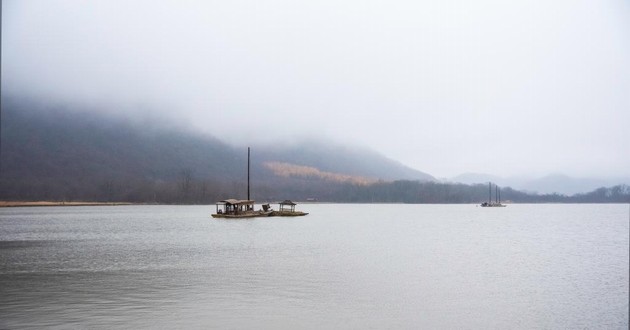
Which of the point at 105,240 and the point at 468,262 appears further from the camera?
the point at 105,240

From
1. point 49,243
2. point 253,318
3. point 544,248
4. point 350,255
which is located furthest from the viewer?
point 49,243

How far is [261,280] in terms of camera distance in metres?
28.8

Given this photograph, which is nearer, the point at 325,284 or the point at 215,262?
the point at 325,284

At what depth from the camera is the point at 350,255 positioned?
41.8 metres

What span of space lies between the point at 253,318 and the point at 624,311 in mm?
15025

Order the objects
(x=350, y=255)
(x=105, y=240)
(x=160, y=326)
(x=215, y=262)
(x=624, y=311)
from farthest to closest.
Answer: (x=105, y=240) < (x=350, y=255) < (x=215, y=262) < (x=624, y=311) < (x=160, y=326)

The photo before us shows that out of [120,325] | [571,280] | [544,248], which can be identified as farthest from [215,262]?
[544,248]

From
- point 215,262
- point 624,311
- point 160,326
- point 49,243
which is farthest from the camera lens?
point 49,243

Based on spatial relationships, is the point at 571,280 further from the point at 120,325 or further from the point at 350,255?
the point at 120,325

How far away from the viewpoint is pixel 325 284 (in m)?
27.7

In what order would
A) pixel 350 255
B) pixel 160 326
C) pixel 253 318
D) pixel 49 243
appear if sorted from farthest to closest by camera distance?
pixel 49 243 < pixel 350 255 < pixel 253 318 < pixel 160 326

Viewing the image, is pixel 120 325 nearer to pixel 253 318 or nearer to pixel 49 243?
pixel 253 318

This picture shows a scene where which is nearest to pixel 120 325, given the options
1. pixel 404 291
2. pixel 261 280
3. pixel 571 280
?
pixel 261 280

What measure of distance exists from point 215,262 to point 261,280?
9.57m
